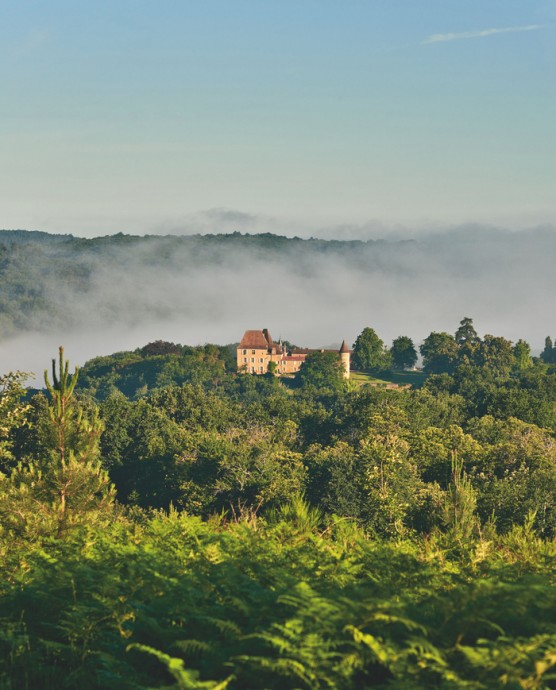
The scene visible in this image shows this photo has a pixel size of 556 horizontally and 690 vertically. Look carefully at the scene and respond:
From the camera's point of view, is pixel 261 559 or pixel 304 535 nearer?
pixel 261 559

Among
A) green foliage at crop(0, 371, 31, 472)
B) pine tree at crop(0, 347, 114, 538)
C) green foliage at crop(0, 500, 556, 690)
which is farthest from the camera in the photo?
green foliage at crop(0, 371, 31, 472)

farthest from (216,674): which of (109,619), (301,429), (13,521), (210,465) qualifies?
(301,429)

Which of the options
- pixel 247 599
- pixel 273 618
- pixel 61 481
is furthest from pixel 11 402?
pixel 273 618

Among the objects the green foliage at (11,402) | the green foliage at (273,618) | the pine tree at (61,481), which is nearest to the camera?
the green foliage at (273,618)

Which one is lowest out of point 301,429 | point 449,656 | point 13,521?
point 301,429

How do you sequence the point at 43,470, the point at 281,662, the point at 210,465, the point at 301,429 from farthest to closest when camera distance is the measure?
1. the point at 301,429
2. the point at 210,465
3. the point at 43,470
4. the point at 281,662

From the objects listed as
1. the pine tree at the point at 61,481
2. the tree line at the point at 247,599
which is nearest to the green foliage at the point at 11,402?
the pine tree at the point at 61,481

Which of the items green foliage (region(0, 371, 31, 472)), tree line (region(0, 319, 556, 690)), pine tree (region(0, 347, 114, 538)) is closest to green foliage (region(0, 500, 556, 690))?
tree line (region(0, 319, 556, 690))

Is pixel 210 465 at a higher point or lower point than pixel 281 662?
lower

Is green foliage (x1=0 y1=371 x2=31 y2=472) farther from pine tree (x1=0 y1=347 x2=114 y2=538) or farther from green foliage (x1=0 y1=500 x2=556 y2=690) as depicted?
green foliage (x1=0 y1=500 x2=556 y2=690)

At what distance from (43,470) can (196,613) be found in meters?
19.0

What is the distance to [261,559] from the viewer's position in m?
14.7

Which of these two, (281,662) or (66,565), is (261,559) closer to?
(66,565)

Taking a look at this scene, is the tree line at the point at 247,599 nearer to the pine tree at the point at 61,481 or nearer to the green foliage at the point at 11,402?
the pine tree at the point at 61,481
